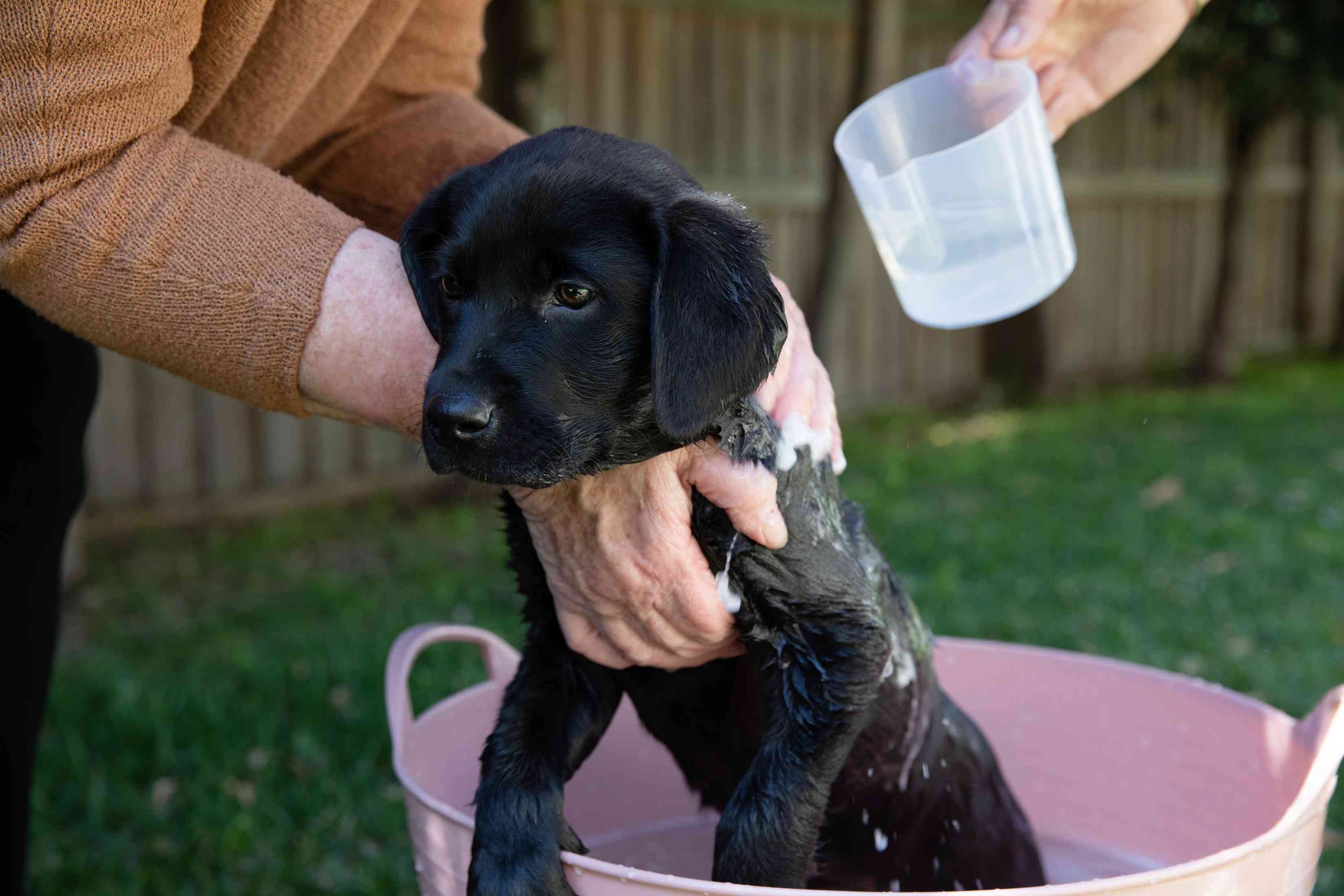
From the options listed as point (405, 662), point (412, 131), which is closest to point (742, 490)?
point (405, 662)

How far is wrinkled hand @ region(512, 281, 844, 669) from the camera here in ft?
5.63

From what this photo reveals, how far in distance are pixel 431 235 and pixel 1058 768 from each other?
1.72 metres

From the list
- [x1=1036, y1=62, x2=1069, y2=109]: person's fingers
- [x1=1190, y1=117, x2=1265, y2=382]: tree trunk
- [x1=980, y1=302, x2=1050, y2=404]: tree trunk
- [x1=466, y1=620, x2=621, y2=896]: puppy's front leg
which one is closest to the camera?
[x1=466, y1=620, x2=621, y2=896]: puppy's front leg

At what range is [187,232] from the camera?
166 cm

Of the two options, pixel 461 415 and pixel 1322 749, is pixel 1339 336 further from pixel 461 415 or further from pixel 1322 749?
pixel 461 415

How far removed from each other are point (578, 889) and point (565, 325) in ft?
2.34

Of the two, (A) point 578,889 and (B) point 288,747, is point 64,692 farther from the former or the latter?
(A) point 578,889

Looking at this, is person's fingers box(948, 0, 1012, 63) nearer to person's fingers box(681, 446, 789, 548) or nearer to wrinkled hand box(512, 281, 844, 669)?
wrinkled hand box(512, 281, 844, 669)

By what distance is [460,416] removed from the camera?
1.46m

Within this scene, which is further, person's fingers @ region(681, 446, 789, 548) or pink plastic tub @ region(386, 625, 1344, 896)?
pink plastic tub @ region(386, 625, 1344, 896)

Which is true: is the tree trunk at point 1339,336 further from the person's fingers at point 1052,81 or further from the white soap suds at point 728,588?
the white soap suds at point 728,588

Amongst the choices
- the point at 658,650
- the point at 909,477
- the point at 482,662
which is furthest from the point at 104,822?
the point at 909,477

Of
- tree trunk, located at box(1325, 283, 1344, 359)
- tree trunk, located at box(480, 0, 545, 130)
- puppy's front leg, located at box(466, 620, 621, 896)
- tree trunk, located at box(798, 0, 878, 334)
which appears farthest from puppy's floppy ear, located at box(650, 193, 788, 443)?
tree trunk, located at box(1325, 283, 1344, 359)

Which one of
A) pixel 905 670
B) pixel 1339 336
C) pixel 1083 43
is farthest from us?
pixel 1339 336
